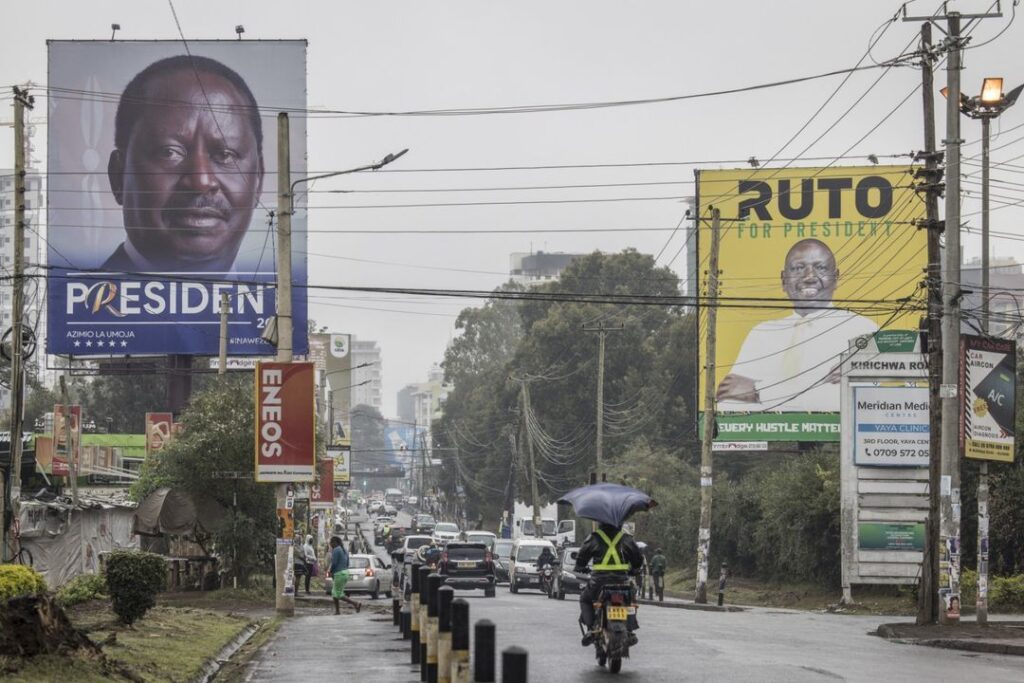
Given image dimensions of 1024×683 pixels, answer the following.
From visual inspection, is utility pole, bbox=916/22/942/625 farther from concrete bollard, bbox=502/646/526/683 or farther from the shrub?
concrete bollard, bbox=502/646/526/683

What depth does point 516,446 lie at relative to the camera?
91188 mm

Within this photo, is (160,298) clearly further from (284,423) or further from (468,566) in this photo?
(284,423)

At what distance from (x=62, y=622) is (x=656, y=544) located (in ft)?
170

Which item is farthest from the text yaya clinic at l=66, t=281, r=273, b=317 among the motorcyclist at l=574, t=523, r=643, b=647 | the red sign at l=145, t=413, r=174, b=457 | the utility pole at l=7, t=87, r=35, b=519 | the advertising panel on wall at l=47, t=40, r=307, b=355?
the motorcyclist at l=574, t=523, r=643, b=647

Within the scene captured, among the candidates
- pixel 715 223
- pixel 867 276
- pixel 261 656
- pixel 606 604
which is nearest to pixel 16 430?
pixel 261 656

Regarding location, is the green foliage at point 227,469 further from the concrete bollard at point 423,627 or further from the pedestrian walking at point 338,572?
the concrete bollard at point 423,627

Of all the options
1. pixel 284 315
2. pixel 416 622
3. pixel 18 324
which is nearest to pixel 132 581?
pixel 416 622

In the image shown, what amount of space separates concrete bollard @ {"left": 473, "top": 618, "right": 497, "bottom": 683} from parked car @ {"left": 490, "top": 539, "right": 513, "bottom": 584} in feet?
180

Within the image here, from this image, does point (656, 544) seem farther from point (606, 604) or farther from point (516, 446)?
point (606, 604)

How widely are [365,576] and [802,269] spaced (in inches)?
895

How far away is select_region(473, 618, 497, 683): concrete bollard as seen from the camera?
1055 cm

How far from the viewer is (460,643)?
41.0 ft

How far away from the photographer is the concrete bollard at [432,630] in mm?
15891

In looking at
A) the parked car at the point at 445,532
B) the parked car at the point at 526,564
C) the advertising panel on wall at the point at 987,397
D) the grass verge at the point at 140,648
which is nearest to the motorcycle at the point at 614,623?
the grass verge at the point at 140,648
